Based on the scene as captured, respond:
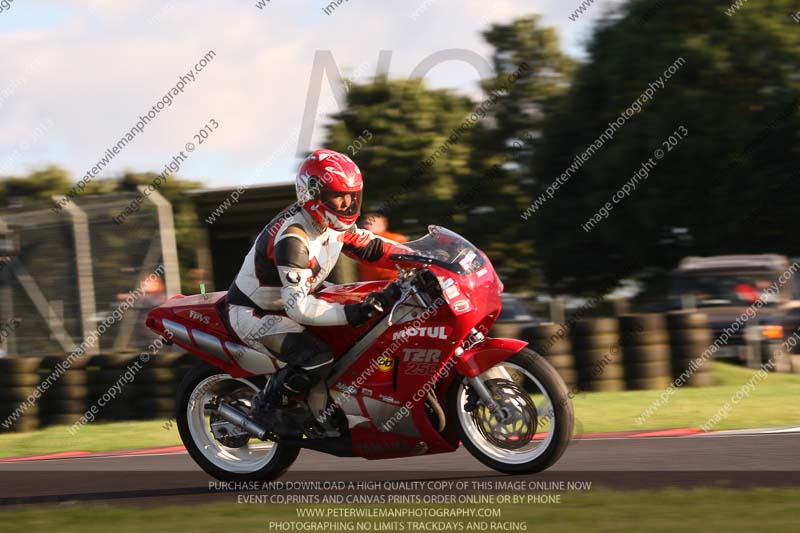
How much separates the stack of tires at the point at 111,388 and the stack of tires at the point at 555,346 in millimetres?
4047

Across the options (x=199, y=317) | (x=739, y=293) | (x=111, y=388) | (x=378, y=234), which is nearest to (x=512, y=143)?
(x=739, y=293)

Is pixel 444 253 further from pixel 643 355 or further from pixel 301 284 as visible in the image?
pixel 643 355

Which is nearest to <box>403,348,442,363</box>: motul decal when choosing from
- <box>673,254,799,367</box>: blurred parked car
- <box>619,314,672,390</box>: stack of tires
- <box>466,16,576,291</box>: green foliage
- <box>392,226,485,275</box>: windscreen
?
<box>392,226,485,275</box>: windscreen

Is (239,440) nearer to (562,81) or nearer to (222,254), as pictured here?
(222,254)

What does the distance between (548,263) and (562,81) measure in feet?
32.3

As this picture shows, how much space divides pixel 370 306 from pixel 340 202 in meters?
0.61

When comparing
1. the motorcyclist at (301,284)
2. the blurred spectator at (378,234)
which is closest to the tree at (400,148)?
the blurred spectator at (378,234)

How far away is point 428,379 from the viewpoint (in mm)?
5918

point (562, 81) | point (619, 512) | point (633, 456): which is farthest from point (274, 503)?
point (562, 81)

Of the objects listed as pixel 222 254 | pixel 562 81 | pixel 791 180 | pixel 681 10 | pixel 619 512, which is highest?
pixel 562 81

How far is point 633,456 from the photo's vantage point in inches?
265

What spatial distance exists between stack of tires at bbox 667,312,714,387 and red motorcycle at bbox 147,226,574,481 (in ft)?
18.8

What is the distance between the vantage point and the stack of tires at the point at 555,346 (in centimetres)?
1098

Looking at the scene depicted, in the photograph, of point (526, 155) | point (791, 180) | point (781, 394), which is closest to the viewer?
point (781, 394)
